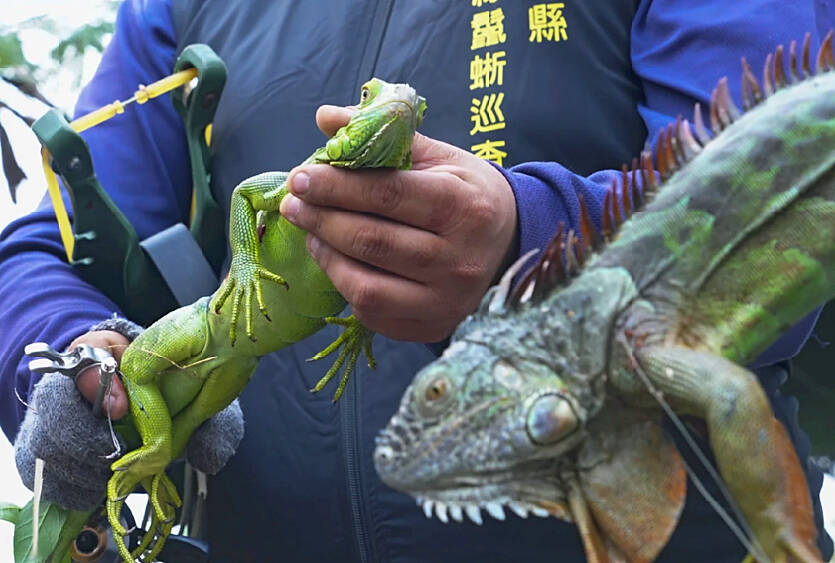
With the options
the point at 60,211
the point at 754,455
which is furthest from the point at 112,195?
the point at 754,455

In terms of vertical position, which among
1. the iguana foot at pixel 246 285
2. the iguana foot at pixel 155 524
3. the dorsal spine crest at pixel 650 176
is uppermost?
the dorsal spine crest at pixel 650 176

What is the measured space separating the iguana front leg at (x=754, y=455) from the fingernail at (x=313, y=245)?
692 mm

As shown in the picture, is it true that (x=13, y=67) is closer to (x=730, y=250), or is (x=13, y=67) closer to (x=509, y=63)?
(x=509, y=63)

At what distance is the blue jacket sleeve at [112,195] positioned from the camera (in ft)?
6.97

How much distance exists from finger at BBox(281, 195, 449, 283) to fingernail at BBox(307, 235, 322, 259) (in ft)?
0.16

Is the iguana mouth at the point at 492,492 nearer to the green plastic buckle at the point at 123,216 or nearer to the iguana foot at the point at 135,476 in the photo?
the iguana foot at the point at 135,476

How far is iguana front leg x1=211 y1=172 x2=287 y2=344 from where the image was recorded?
1.49m

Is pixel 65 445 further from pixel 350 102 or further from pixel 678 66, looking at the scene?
pixel 678 66

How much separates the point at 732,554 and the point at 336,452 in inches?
30.6

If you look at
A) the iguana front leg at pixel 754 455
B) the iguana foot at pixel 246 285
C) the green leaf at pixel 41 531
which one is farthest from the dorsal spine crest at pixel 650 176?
the green leaf at pixel 41 531

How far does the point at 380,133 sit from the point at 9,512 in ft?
2.96

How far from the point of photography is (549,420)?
30.1 inches

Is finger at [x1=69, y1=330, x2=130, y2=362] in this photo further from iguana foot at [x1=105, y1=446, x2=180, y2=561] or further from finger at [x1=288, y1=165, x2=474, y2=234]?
finger at [x1=288, y1=165, x2=474, y2=234]

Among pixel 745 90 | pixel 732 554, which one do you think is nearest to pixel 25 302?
pixel 732 554
